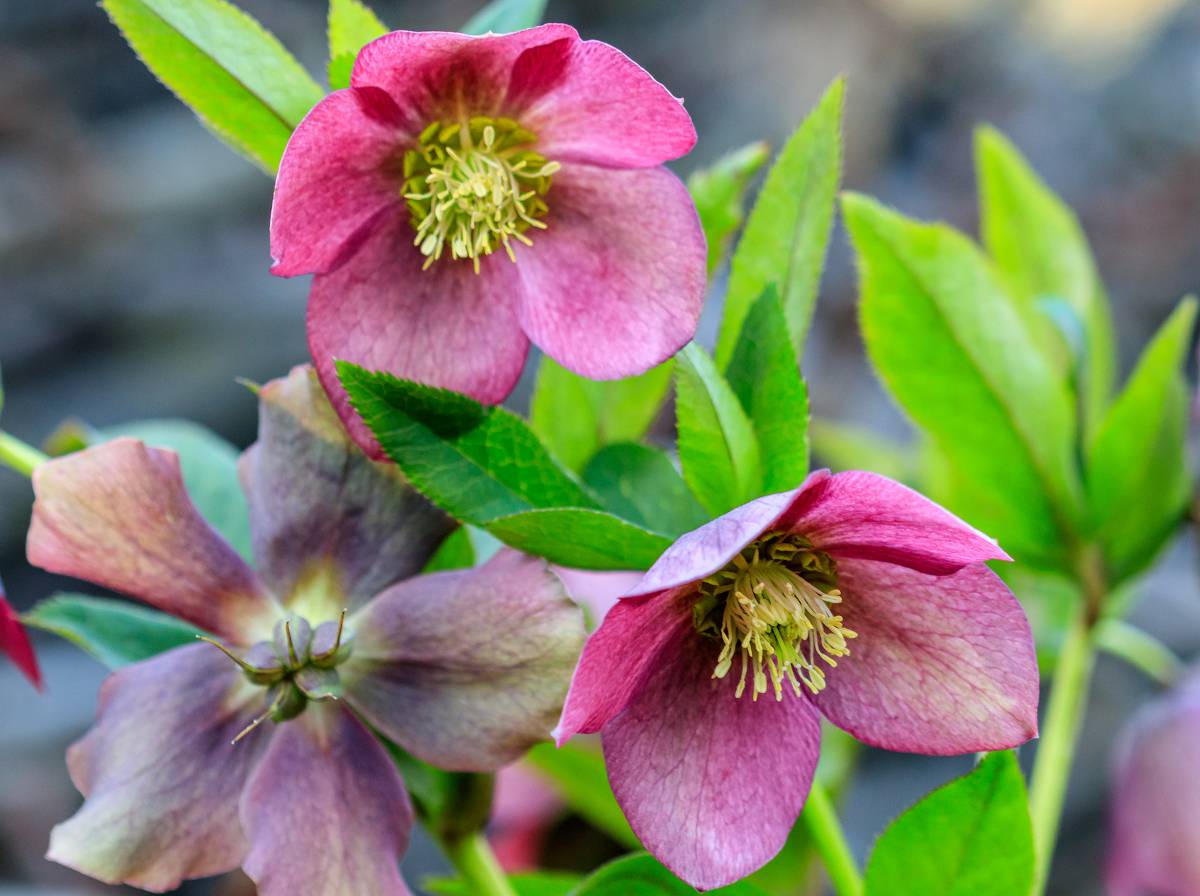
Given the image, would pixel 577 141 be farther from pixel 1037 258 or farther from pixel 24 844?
pixel 24 844

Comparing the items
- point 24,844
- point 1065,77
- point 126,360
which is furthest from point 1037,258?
point 1065,77

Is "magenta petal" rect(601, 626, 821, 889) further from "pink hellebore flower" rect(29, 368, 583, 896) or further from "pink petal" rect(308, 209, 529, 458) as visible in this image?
"pink petal" rect(308, 209, 529, 458)

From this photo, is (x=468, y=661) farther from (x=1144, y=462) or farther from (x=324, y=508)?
(x=1144, y=462)

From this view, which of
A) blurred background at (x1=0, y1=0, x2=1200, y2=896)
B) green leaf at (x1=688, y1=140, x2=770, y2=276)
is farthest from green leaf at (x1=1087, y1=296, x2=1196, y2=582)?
blurred background at (x1=0, y1=0, x2=1200, y2=896)

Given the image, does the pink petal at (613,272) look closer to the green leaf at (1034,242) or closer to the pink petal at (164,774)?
the pink petal at (164,774)

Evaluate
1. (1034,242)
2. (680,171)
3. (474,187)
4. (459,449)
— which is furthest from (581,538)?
(680,171)

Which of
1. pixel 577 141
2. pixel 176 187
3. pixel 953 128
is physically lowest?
pixel 953 128

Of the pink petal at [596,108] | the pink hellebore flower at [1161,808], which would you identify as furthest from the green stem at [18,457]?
the pink hellebore flower at [1161,808]
